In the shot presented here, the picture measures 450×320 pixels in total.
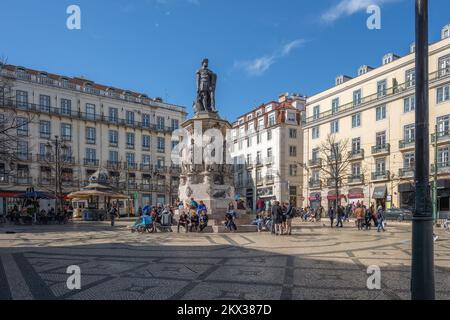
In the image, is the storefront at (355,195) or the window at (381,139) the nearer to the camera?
the window at (381,139)

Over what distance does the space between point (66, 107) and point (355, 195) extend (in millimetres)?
43296

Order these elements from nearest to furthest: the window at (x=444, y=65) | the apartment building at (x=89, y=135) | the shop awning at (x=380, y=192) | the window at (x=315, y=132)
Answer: the window at (x=444, y=65) < the shop awning at (x=380, y=192) < the apartment building at (x=89, y=135) < the window at (x=315, y=132)

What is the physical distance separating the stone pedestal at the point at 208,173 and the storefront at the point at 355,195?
31453 millimetres

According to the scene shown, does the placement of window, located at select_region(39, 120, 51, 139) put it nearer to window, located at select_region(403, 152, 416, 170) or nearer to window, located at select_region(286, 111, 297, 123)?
window, located at select_region(286, 111, 297, 123)

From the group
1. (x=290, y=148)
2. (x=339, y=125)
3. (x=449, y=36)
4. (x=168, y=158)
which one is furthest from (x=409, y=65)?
(x=168, y=158)

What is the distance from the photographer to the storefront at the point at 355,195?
1975 inches

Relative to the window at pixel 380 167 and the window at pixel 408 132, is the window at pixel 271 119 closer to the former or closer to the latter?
the window at pixel 380 167

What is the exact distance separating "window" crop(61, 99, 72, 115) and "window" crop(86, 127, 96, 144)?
384 cm

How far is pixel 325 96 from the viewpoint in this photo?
189 feet

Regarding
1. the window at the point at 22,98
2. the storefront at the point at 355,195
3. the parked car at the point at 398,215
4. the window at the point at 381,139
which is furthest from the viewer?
the window at the point at 22,98

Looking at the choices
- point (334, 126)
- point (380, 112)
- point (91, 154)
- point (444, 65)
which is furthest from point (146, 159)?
point (444, 65)

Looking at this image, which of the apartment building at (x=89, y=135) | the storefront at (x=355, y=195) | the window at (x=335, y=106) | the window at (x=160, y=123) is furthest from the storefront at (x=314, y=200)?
the window at (x=160, y=123)

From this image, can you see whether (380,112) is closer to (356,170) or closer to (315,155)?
(356,170)

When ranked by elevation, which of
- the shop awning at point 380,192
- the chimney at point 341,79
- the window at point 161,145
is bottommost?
the shop awning at point 380,192
